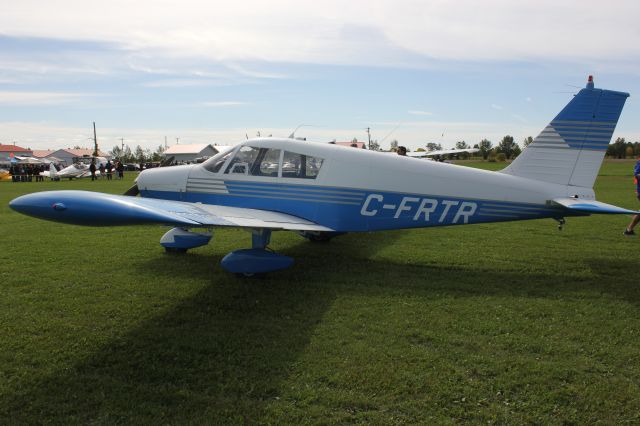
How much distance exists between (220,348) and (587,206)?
4669 millimetres

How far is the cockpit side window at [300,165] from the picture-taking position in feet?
21.7

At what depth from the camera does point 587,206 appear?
223 inches

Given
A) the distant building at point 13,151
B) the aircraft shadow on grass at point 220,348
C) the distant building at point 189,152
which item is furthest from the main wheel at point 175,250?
the distant building at point 13,151

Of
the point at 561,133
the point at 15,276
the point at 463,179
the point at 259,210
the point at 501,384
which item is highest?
the point at 561,133

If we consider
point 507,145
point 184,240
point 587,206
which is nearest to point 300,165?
point 184,240

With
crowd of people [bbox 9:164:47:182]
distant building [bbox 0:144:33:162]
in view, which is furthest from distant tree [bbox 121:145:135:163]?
crowd of people [bbox 9:164:47:182]

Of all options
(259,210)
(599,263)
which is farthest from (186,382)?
(599,263)

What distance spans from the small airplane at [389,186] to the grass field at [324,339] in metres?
0.73

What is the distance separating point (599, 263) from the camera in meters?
6.81

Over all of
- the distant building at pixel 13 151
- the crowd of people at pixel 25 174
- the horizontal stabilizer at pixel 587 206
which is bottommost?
the distant building at pixel 13 151

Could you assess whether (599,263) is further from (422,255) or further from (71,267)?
(71,267)

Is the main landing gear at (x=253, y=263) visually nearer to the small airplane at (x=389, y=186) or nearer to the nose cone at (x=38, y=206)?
the small airplane at (x=389, y=186)

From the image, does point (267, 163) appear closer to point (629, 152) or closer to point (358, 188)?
point (358, 188)

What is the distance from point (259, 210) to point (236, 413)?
390 cm
